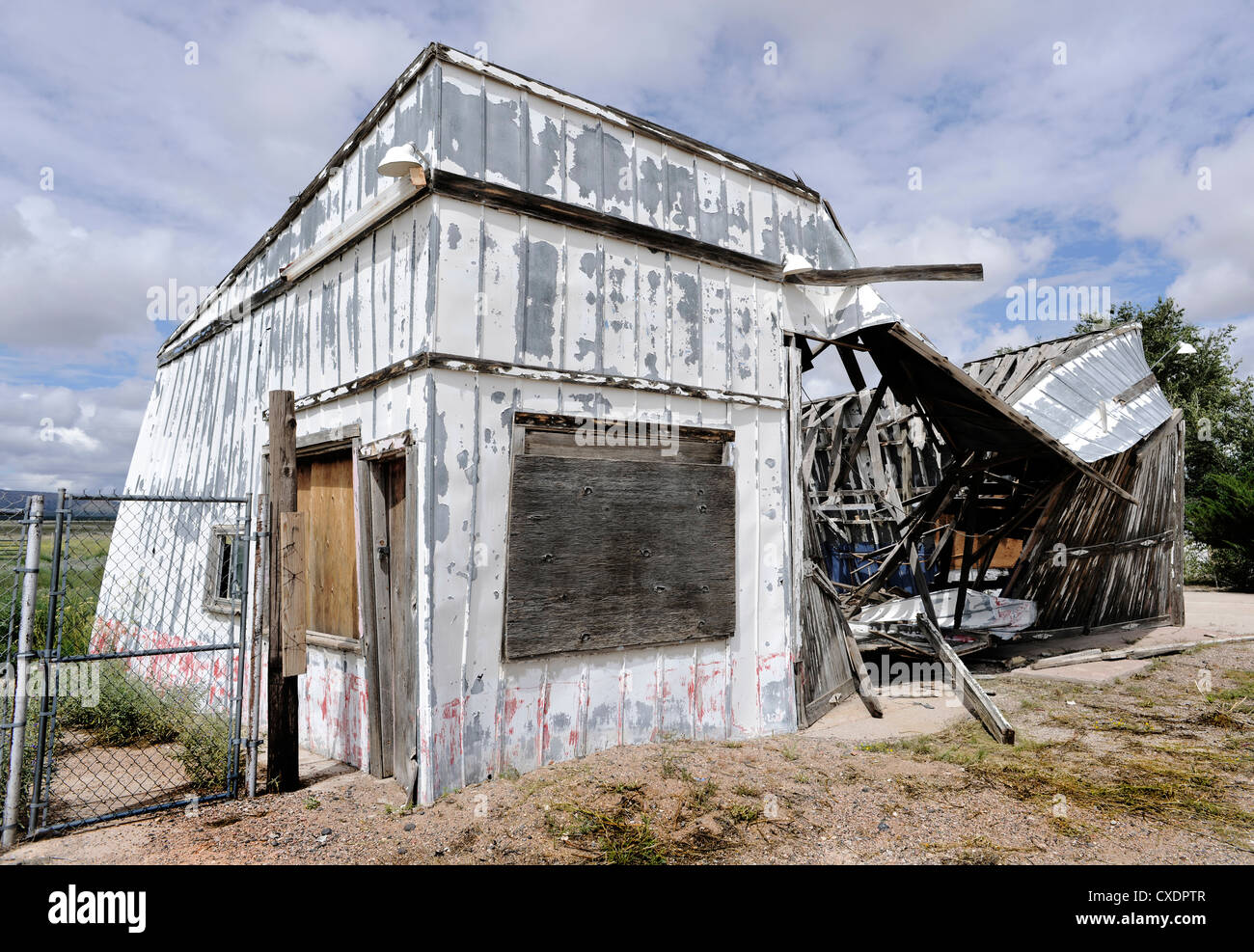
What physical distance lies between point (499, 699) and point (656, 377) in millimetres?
2735

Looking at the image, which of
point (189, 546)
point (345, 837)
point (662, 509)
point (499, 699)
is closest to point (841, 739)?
point (662, 509)

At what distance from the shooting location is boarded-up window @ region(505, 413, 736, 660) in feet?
16.9

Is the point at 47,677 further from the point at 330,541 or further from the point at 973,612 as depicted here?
the point at 973,612

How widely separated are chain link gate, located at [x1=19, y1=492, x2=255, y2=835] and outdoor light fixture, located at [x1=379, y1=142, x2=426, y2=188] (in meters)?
2.60

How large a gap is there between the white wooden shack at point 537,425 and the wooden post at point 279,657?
0.54 m

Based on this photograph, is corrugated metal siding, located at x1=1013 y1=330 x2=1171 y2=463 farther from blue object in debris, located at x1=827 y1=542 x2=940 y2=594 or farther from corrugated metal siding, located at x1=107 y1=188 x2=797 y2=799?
corrugated metal siding, located at x1=107 y1=188 x2=797 y2=799

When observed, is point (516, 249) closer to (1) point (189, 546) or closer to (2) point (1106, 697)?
(1) point (189, 546)

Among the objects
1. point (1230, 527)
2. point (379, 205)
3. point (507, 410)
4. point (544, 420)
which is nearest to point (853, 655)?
point (544, 420)

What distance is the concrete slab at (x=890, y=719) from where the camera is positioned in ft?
21.4

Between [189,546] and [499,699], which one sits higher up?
[189,546]

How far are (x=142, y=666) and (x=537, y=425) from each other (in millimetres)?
6898

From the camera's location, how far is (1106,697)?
763 centimetres

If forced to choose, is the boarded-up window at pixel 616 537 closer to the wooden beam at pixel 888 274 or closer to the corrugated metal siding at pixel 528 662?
the corrugated metal siding at pixel 528 662

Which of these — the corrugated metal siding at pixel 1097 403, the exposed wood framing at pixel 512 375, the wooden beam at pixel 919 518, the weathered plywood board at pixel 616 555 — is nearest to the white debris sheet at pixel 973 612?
the wooden beam at pixel 919 518
